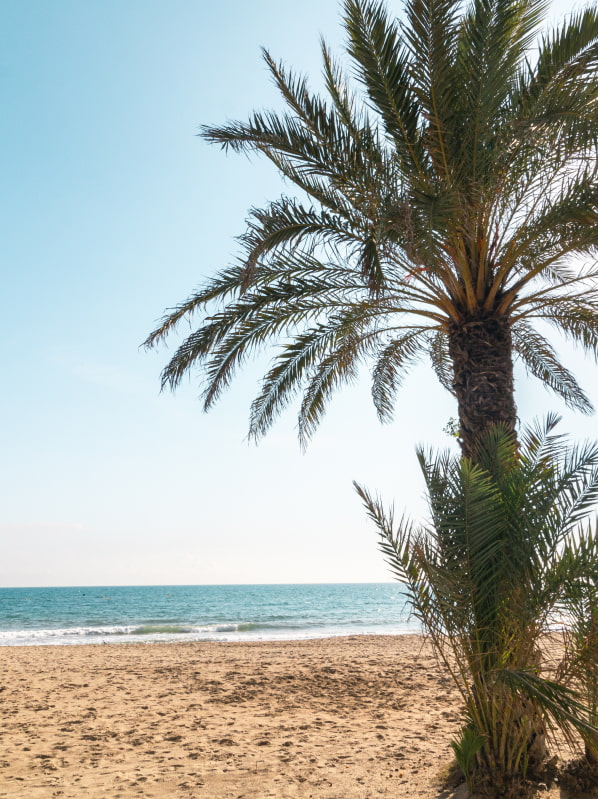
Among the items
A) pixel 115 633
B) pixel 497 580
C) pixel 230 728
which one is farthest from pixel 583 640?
pixel 115 633

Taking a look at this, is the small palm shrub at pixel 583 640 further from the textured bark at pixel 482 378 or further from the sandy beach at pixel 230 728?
the textured bark at pixel 482 378

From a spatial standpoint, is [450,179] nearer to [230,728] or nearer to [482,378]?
[482,378]

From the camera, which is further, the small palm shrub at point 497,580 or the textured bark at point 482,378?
the textured bark at point 482,378

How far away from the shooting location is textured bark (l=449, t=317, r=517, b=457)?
6.20 metres

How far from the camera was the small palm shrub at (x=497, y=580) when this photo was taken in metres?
4.45

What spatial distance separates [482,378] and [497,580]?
231 centimetres

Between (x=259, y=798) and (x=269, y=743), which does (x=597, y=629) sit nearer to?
(x=259, y=798)

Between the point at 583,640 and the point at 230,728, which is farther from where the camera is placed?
the point at 230,728

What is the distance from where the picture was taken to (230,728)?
7.01 metres

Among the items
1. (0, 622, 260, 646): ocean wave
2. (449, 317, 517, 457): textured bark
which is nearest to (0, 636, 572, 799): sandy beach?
(449, 317, 517, 457): textured bark

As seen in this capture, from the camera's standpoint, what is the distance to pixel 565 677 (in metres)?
4.42

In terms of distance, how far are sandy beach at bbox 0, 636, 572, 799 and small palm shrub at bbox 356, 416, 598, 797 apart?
18.4 inches

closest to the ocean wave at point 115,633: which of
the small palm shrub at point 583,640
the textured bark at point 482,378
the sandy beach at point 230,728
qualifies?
the sandy beach at point 230,728

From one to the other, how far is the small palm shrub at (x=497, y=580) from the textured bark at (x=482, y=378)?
3.84 ft
